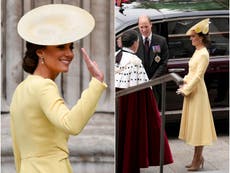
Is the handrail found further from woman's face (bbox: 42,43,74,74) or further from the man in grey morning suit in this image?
woman's face (bbox: 42,43,74,74)

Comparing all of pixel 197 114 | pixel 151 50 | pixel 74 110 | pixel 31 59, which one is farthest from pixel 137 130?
pixel 74 110

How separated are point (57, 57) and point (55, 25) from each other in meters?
0.14

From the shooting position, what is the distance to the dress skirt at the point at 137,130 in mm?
6410

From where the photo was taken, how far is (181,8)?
28.2ft

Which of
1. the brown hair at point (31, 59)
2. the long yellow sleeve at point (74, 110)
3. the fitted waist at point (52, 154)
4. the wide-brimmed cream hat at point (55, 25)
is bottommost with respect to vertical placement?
the fitted waist at point (52, 154)

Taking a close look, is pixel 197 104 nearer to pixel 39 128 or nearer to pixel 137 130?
pixel 137 130

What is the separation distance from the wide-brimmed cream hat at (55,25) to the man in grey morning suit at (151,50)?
4.57 m

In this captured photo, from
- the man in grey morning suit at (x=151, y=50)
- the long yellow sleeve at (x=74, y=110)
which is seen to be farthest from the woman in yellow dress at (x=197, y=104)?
the long yellow sleeve at (x=74, y=110)

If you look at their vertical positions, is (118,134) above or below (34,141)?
below

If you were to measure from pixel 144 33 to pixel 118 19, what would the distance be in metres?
0.50

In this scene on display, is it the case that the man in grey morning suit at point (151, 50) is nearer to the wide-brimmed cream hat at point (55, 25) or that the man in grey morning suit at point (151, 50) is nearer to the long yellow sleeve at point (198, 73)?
the long yellow sleeve at point (198, 73)

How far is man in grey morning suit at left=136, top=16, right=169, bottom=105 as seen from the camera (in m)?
7.77

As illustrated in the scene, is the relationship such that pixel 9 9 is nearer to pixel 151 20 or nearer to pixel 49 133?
pixel 49 133

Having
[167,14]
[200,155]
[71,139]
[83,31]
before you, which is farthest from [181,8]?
[83,31]
